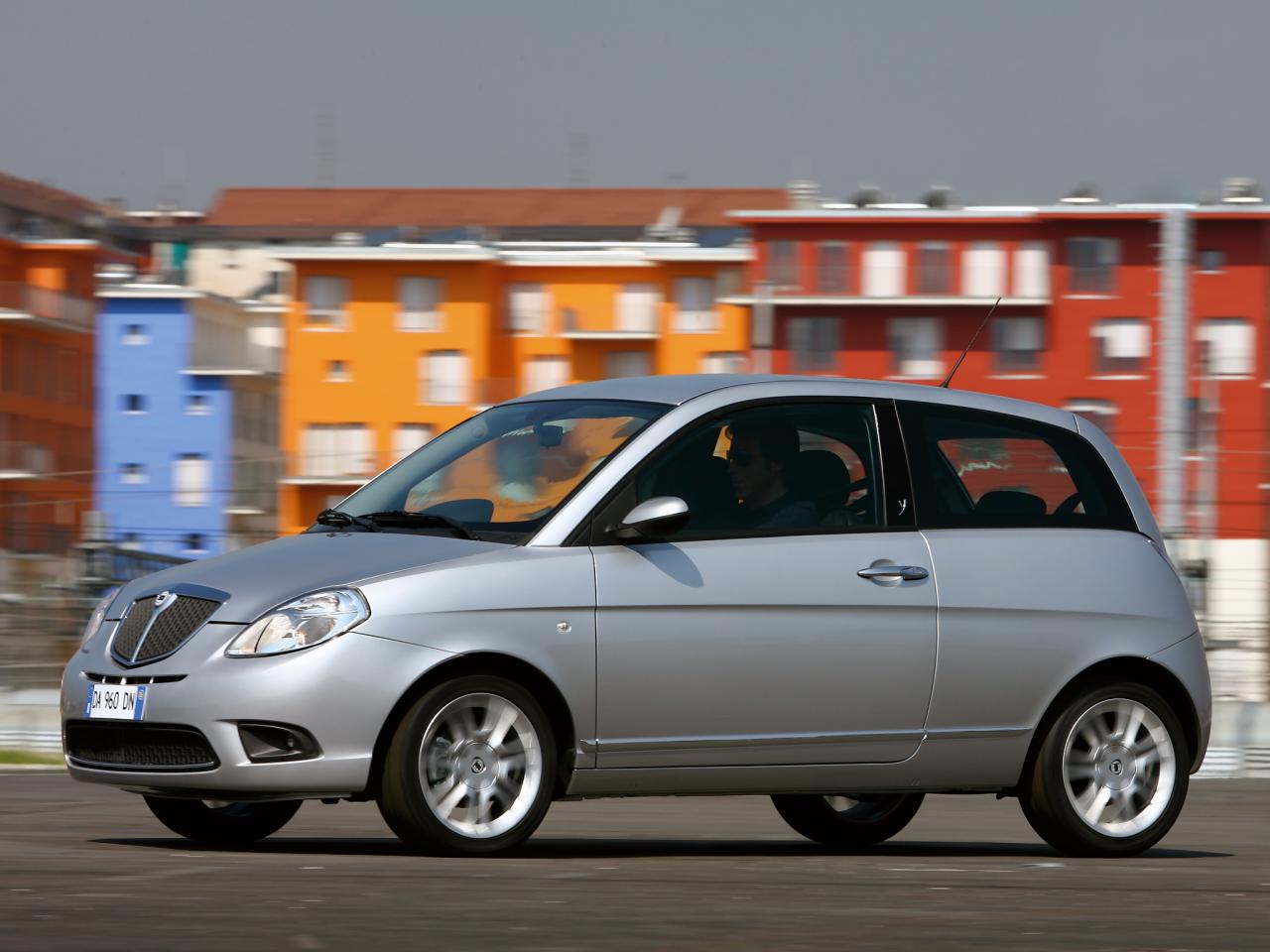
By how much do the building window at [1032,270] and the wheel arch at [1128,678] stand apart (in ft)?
216

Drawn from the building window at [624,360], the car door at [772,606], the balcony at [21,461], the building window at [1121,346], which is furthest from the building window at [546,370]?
the car door at [772,606]

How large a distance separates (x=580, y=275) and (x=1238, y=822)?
7078cm

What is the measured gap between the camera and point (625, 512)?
27.3 ft

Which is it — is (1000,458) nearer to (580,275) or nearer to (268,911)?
(268,911)

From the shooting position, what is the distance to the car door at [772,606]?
827 cm

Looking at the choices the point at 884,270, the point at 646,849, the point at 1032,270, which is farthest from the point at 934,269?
the point at 646,849

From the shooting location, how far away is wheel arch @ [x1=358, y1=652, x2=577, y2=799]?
7.83 m

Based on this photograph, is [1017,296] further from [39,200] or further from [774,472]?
[774,472]

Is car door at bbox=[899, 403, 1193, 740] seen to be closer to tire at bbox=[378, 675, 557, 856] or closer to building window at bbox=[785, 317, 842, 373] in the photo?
tire at bbox=[378, 675, 557, 856]

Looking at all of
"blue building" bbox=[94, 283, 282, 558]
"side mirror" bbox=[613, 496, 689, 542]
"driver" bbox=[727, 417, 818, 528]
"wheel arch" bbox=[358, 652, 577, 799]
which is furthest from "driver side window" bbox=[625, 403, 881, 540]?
"blue building" bbox=[94, 283, 282, 558]

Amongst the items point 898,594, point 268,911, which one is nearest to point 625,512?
point 898,594

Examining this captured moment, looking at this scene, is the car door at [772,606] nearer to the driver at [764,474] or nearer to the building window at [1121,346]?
the driver at [764,474]

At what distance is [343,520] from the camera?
8.72 meters

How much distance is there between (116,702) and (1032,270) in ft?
225
